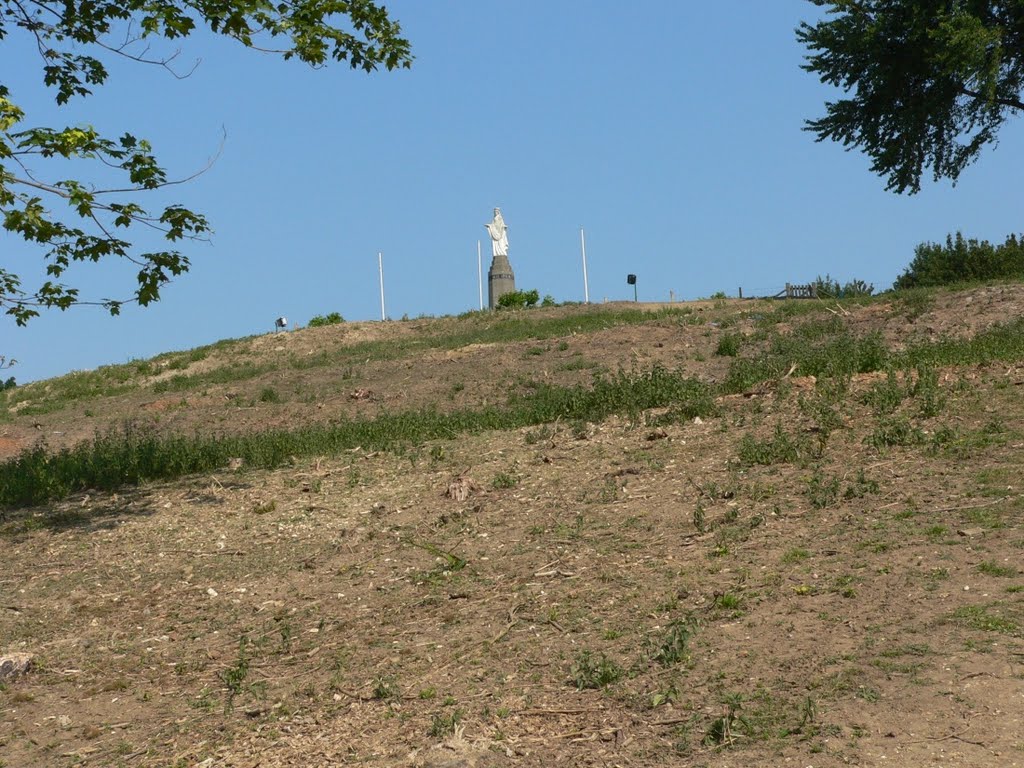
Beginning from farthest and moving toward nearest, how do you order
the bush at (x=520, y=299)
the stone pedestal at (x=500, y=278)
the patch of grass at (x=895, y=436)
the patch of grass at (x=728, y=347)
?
the stone pedestal at (x=500, y=278)
the bush at (x=520, y=299)
the patch of grass at (x=728, y=347)
the patch of grass at (x=895, y=436)

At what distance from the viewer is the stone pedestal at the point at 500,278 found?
3056cm

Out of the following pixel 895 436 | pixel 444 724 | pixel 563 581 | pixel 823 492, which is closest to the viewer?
pixel 444 724

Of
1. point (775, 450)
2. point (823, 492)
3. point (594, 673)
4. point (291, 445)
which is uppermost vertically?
point (291, 445)

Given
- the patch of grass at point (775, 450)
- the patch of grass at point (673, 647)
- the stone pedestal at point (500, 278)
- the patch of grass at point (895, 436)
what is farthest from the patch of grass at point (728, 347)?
the stone pedestal at point (500, 278)

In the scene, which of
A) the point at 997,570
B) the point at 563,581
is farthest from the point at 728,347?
the point at 997,570

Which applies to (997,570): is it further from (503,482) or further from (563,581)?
(503,482)

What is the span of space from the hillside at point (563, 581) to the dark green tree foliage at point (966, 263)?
9.75 meters

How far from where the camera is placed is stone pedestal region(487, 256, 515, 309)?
30.6 meters

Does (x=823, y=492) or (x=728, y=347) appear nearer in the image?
(x=823, y=492)

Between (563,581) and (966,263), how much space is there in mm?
17202

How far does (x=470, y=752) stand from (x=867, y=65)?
22197 millimetres

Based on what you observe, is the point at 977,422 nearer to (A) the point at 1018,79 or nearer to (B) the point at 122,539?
(B) the point at 122,539

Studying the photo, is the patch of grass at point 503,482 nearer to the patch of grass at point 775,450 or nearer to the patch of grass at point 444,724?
the patch of grass at point 775,450

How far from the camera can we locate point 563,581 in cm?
601
